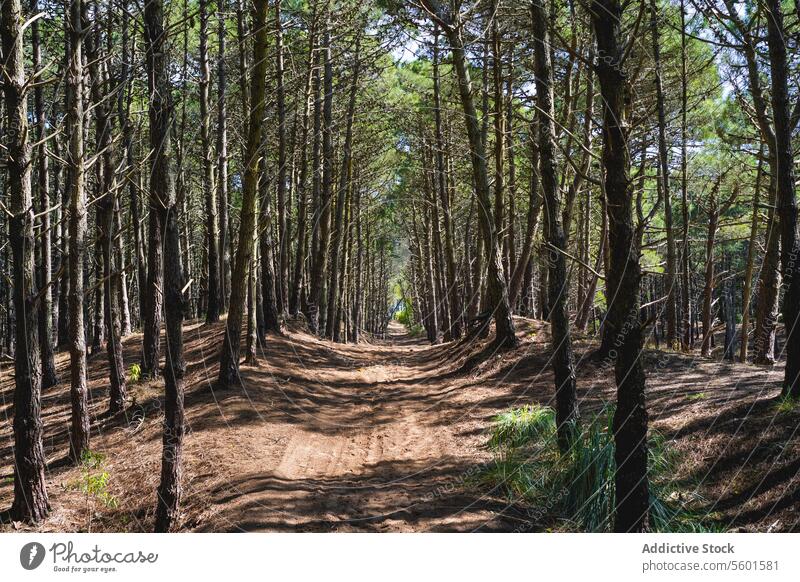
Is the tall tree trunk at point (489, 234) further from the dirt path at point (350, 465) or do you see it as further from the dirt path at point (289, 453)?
the dirt path at point (350, 465)

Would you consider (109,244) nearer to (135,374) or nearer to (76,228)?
(76,228)

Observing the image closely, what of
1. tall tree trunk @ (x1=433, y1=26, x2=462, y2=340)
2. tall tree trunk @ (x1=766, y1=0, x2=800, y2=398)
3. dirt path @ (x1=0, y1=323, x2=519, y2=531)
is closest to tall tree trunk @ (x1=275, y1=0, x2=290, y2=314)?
tall tree trunk @ (x1=433, y1=26, x2=462, y2=340)

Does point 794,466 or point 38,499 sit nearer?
point 794,466

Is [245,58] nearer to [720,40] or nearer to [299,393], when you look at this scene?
[299,393]

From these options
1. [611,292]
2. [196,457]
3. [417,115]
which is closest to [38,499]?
[196,457]

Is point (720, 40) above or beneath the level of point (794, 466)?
above

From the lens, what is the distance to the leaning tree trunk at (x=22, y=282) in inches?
258

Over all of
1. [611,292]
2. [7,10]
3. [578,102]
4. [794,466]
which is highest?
[578,102]

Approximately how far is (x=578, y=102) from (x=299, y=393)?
44.1 ft

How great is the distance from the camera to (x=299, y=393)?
40.9 ft
